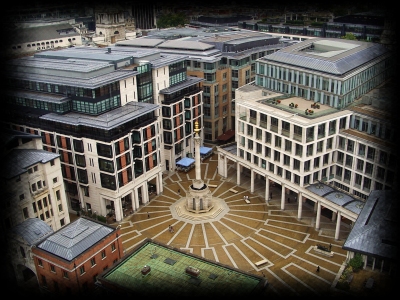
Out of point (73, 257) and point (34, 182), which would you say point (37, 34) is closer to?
point (34, 182)

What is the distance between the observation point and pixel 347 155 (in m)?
85.0

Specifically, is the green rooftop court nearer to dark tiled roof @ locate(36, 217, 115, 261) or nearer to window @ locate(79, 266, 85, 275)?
window @ locate(79, 266, 85, 275)

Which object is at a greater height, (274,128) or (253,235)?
(274,128)

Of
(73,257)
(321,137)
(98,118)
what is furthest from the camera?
(98,118)

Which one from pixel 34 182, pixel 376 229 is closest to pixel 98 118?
pixel 34 182

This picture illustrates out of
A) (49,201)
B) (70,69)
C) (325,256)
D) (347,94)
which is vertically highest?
(70,69)

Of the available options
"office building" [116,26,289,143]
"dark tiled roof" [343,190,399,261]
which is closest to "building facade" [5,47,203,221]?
"office building" [116,26,289,143]

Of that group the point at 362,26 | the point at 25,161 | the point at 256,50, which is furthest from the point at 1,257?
the point at 362,26

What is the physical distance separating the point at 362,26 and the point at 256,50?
56032 millimetres

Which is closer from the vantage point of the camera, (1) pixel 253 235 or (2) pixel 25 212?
(2) pixel 25 212

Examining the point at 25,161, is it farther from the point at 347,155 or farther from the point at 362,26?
the point at 362,26

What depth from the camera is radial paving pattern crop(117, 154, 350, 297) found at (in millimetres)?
72812

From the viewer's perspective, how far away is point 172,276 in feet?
181

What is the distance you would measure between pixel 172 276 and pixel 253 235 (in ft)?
103
